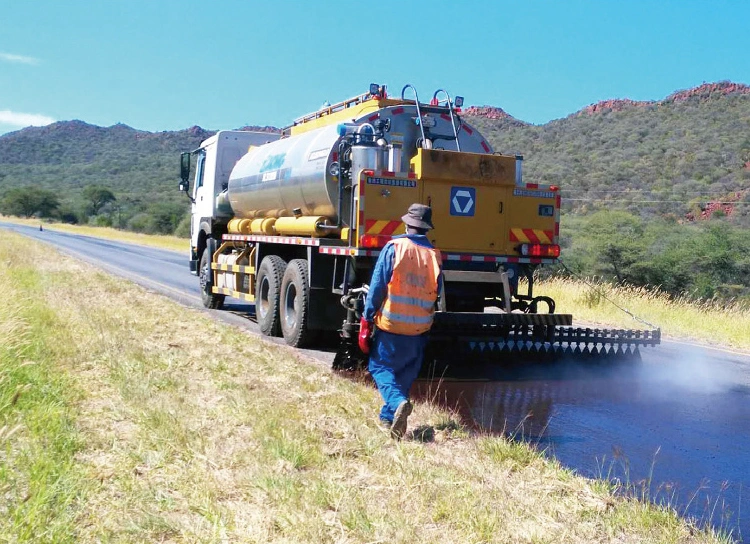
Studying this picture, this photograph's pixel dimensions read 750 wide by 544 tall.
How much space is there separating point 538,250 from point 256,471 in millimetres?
5507

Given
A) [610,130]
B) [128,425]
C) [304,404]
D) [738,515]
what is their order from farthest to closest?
[610,130] < [304,404] < [128,425] < [738,515]

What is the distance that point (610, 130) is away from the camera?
50062 millimetres

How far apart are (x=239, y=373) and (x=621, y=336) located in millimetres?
4352

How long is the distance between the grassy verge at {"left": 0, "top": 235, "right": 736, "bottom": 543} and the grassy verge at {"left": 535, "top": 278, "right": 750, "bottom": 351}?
266 inches

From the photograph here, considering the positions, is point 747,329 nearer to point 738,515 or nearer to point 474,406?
point 474,406

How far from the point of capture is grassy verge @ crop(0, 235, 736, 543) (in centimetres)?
390

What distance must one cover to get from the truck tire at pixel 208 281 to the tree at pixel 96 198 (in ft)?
258

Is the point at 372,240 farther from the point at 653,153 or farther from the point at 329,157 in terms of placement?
the point at 653,153

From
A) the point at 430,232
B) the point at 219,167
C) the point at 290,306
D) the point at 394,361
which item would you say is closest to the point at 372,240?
the point at 430,232

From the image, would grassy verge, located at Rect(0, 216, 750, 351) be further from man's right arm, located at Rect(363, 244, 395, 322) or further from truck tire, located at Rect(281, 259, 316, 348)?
man's right arm, located at Rect(363, 244, 395, 322)

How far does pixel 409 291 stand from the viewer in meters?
5.98

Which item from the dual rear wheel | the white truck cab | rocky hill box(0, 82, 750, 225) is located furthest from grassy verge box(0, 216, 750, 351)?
rocky hill box(0, 82, 750, 225)

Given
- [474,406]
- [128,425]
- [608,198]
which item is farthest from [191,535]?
[608,198]

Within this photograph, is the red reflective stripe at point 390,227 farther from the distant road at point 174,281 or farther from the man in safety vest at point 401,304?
the man in safety vest at point 401,304
